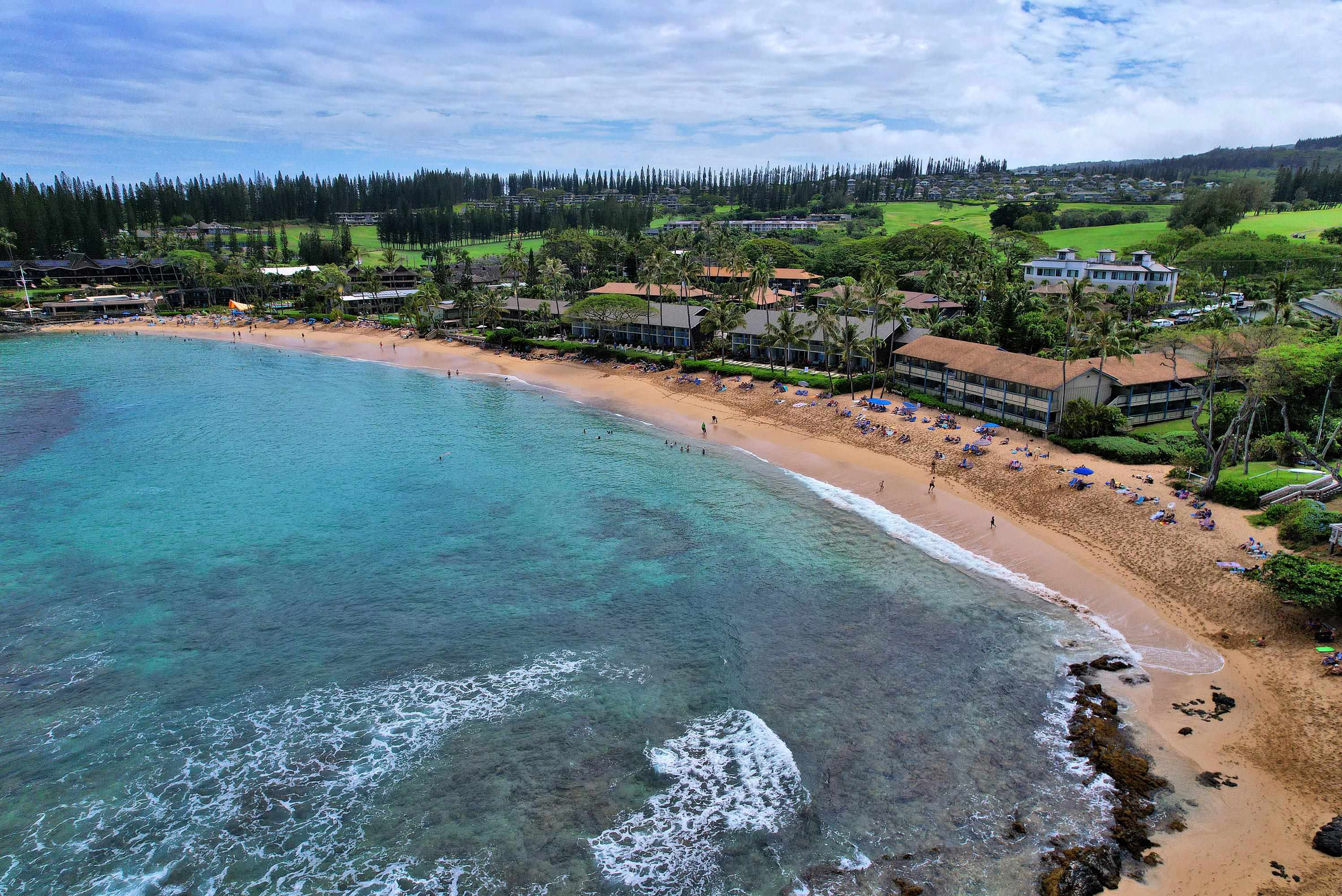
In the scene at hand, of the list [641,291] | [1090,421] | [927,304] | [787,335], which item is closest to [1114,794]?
[1090,421]

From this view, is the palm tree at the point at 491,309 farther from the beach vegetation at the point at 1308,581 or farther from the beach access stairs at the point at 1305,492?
the beach vegetation at the point at 1308,581

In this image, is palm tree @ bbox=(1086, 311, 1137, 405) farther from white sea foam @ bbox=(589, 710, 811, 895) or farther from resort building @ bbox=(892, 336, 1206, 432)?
white sea foam @ bbox=(589, 710, 811, 895)

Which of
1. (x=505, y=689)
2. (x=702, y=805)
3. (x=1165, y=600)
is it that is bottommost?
(x=702, y=805)

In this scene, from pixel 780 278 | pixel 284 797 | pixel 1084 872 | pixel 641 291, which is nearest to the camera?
pixel 1084 872

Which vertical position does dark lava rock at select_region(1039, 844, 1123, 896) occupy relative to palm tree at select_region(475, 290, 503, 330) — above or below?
below

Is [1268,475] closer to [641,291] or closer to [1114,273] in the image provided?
[1114,273]

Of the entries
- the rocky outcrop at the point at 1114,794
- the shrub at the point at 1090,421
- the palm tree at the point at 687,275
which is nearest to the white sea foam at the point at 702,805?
the rocky outcrop at the point at 1114,794

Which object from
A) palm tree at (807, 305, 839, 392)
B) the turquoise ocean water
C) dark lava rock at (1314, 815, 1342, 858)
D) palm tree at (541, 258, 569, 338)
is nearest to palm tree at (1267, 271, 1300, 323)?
palm tree at (807, 305, 839, 392)
